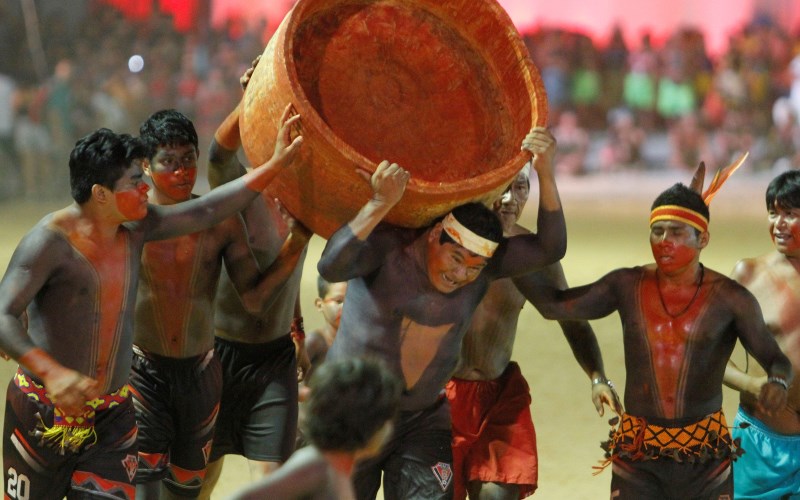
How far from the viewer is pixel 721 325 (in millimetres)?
4398

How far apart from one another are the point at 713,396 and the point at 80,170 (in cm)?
239

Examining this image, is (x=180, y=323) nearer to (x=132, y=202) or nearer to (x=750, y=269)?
(x=132, y=202)

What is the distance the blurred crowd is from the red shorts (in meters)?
10.1

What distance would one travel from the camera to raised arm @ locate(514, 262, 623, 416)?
466cm

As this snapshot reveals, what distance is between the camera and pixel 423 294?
423 cm

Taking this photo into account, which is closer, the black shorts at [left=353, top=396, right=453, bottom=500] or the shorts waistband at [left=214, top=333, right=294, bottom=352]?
the black shorts at [left=353, top=396, right=453, bottom=500]

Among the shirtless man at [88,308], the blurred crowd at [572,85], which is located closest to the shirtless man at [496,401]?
the shirtless man at [88,308]

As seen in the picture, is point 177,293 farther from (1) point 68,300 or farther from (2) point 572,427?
(2) point 572,427

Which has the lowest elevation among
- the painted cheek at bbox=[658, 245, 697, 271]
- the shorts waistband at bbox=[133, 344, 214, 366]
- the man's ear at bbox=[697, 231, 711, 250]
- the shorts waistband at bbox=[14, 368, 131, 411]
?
the shorts waistband at bbox=[14, 368, 131, 411]

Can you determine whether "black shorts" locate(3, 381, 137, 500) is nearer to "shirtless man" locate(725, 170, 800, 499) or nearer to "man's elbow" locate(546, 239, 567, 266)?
"man's elbow" locate(546, 239, 567, 266)

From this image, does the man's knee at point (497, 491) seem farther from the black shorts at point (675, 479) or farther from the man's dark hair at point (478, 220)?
the man's dark hair at point (478, 220)

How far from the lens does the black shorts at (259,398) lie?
4.95 m

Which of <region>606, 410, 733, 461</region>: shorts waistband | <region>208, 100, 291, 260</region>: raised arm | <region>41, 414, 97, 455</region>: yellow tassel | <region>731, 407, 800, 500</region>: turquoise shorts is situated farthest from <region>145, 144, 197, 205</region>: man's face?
<region>731, 407, 800, 500</region>: turquoise shorts

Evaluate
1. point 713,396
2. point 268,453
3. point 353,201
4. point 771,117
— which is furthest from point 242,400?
point 771,117
